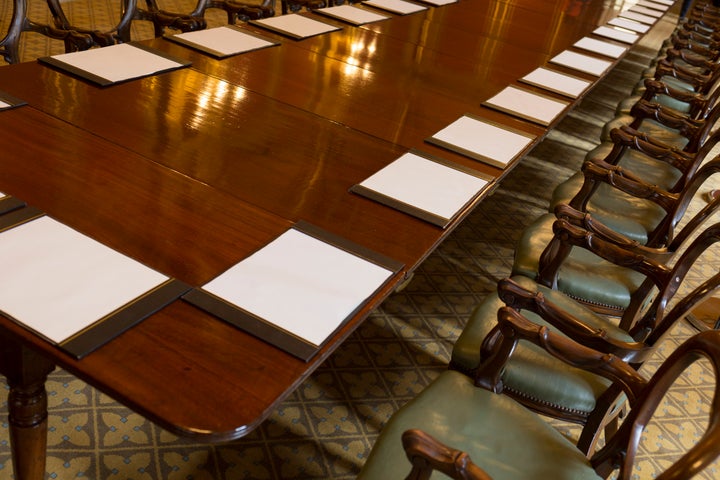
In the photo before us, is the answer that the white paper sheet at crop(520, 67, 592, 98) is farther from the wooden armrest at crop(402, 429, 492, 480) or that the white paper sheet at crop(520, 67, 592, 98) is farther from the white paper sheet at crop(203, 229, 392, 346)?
the wooden armrest at crop(402, 429, 492, 480)

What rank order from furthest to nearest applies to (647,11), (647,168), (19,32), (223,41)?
1. (647,11)
2. (647,168)
3. (223,41)
4. (19,32)

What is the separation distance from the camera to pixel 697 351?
2.97ft

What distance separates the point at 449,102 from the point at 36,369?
4.33 ft

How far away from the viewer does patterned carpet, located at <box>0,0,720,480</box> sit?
144cm

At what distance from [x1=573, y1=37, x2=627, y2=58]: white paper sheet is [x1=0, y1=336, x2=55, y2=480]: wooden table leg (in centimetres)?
268

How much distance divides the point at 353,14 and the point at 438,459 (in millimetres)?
2289

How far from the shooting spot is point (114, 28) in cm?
221

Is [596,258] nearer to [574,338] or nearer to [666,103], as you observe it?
[574,338]

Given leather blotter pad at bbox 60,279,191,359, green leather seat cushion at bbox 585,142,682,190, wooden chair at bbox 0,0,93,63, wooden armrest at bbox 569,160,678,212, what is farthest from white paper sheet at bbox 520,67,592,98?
leather blotter pad at bbox 60,279,191,359

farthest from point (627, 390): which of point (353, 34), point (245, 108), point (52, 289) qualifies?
point (353, 34)

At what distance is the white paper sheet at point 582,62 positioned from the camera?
8.49 ft

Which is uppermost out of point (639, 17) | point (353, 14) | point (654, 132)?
point (639, 17)

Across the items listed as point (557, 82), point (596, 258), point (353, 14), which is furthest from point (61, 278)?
point (353, 14)

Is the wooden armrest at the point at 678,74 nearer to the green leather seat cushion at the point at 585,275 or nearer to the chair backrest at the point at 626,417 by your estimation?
the green leather seat cushion at the point at 585,275
